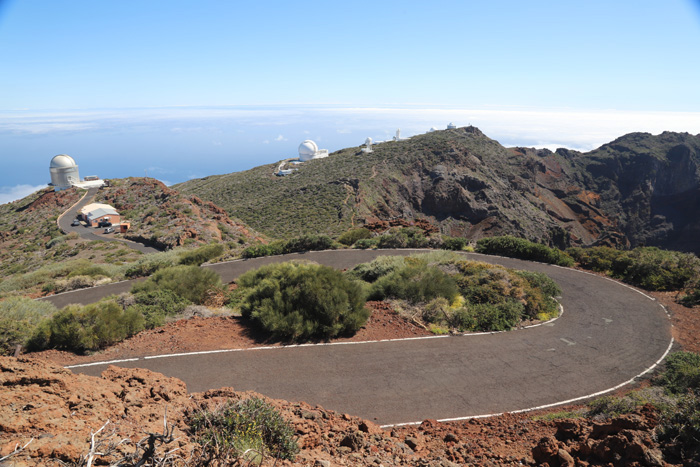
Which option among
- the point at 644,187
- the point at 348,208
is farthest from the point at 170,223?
the point at 644,187

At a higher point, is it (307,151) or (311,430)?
(307,151)

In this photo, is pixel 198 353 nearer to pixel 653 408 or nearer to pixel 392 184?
pixel 653 408

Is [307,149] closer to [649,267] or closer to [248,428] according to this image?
[649,267]

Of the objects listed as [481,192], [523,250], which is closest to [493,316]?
[523,250]

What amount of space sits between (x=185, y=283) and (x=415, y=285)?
253 inches

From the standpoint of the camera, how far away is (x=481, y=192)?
47562mm

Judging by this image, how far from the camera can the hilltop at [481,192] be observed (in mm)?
40656

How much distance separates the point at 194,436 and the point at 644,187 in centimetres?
8248

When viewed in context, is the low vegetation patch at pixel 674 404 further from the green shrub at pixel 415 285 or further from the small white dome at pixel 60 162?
the small white dome at pixel 60 162

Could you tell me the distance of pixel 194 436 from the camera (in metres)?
3.77

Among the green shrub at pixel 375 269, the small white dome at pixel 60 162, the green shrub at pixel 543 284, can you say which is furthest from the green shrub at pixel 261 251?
the small white dome at pixel 60 162

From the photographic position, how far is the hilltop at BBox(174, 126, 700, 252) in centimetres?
4066

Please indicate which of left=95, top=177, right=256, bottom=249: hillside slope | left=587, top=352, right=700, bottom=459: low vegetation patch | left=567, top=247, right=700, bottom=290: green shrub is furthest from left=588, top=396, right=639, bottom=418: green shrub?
A: left=95, top=177, right=256, bottom=249: hillside slope

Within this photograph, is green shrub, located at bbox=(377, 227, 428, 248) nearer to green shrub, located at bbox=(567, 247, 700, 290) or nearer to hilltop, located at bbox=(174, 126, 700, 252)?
green shrub, located at bbox=(567, 247, 700, 290)
